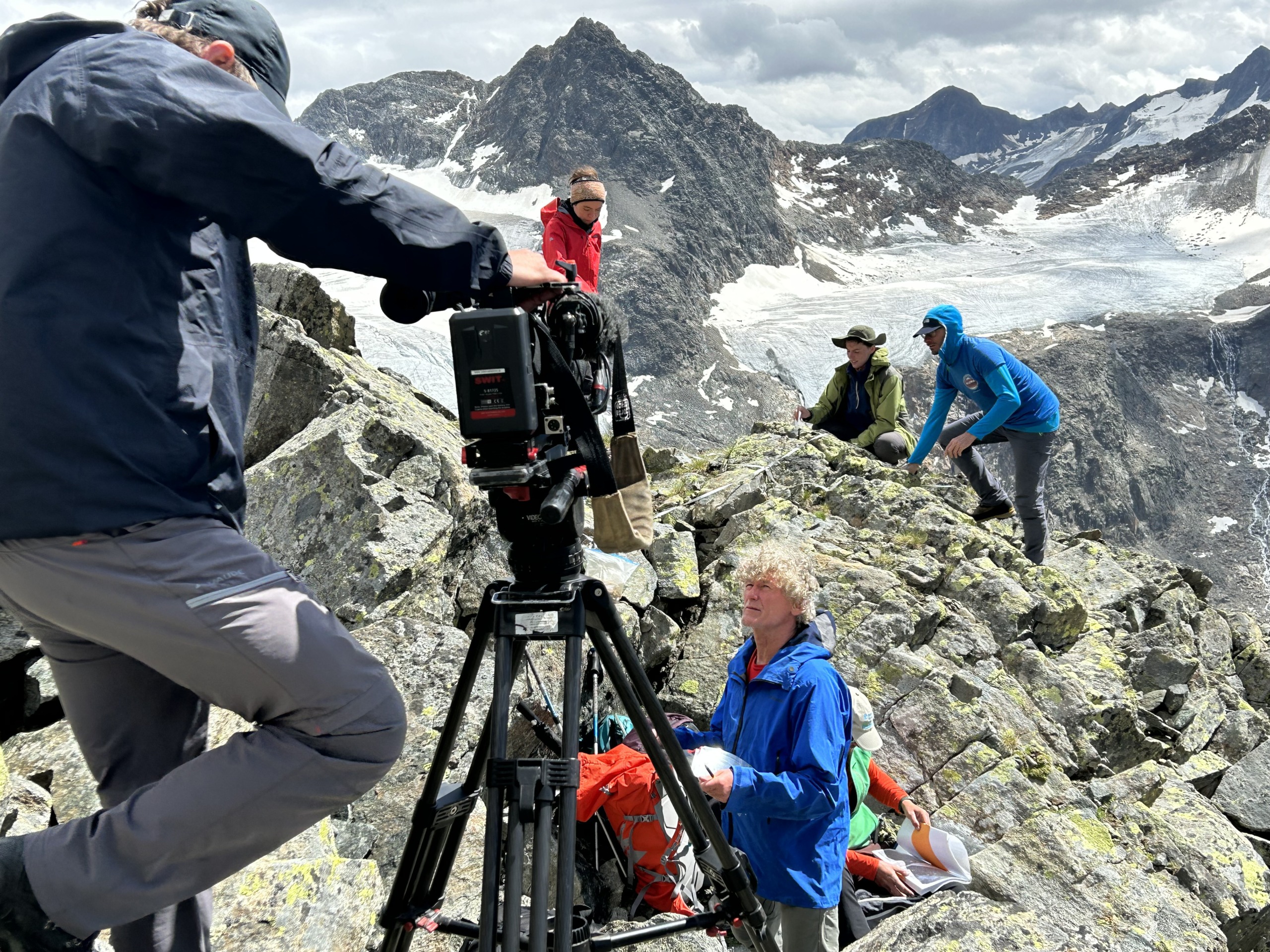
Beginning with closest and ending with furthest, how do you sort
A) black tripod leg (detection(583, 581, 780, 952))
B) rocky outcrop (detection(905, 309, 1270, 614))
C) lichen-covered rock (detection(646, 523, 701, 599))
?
1. black tripod leg (detection(583, 581, 780, 952))
2. lichen-covered rock (detection(646, 523, 701, 599))
3. rocky outcrop (detection(905, 309, 1270, 614))

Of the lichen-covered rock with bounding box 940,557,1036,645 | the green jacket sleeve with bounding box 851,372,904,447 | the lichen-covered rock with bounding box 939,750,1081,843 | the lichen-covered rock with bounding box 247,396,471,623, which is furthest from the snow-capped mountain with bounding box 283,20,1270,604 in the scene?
the lichen-covered rock with bounding box 939,750,1081,843

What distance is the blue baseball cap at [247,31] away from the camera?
235 cm

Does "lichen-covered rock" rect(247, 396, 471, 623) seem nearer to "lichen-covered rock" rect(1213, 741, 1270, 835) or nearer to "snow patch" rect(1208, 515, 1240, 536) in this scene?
"lichen-covered rock" rect(1213, 741, 1270, 835)

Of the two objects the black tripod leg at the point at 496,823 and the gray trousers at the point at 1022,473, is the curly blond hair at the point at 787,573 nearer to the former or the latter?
the black tripod leg at the point at 496,823

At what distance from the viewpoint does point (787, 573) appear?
4.59 metres

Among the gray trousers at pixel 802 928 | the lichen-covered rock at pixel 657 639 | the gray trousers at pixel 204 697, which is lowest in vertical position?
the gray trousers at pixel 802 928

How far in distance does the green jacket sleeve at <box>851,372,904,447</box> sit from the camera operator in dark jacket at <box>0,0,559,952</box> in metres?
12.7

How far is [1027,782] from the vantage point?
261 inches

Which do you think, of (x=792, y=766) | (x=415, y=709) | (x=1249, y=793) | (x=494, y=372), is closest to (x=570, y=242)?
(x=415, y=709)

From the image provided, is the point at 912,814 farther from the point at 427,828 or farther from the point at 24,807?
the point at 24,807

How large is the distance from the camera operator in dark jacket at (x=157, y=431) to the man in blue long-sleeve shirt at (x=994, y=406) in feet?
31.4

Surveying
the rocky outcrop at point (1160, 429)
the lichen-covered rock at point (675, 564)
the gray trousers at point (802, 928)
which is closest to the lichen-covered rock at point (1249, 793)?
the lichen-covered rock at point (675, 564)

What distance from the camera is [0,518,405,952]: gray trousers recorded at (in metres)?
2.05

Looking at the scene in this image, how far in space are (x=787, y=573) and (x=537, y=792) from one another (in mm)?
2369
